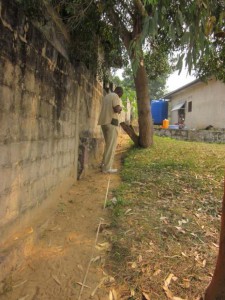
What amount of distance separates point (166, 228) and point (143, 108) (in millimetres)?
4953

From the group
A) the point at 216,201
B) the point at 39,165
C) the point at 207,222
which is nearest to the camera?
the point at 39,165

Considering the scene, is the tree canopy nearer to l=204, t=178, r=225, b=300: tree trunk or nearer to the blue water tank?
l=204, t=178, r=225, b=300: tree trunk

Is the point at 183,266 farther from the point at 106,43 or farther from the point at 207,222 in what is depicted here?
the point at 106,43

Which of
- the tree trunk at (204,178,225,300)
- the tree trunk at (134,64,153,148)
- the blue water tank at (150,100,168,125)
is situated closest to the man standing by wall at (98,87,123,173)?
the tree trunk at (134,64,153,148)

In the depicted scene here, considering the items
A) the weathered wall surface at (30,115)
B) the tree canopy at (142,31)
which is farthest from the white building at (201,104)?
the weathered wall surface at (30,115)

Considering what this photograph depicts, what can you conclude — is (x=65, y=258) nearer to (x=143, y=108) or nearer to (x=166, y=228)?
(x=166, y=228)

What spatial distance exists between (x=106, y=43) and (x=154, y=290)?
19.8 feet

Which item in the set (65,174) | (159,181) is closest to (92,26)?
(65,174)

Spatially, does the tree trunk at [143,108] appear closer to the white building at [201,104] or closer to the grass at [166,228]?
the grass at [166,228]

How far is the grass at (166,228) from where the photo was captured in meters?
3.03

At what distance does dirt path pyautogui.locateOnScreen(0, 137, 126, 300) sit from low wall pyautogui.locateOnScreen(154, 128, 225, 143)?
10.3m

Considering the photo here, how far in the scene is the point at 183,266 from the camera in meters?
3.25

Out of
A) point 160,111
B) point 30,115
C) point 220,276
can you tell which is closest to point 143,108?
point 30,115

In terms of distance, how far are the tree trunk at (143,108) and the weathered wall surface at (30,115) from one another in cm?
309
